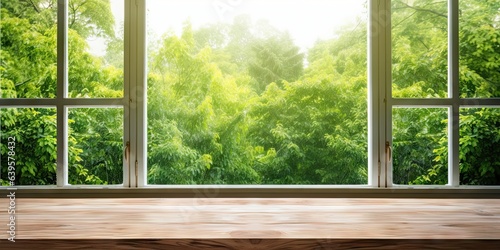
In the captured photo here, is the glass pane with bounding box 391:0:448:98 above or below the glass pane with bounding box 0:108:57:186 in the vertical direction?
above

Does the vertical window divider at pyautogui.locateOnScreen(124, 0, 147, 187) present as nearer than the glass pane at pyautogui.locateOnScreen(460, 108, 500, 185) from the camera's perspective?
Yes

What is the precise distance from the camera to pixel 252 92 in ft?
21.1

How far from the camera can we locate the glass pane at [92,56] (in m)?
4.35

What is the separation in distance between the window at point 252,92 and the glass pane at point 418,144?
16mm

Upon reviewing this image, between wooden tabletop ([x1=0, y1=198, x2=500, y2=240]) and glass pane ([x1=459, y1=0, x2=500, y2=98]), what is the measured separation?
11.4ft

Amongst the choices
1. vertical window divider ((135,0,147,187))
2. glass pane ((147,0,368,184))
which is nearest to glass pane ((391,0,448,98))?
glass pane ((147,0,368,184))

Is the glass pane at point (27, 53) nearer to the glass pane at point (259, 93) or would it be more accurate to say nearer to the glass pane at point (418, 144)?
the glass pane at point (259, 93)

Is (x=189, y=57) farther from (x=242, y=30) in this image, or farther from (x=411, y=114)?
(x=411, y=114)

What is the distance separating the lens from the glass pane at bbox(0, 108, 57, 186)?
3.89 metres

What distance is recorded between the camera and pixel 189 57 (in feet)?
19.6

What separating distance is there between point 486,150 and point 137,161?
3971 millimetres

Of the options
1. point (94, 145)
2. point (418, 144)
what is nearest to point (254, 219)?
point (94, 145)

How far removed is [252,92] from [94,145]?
259 cm

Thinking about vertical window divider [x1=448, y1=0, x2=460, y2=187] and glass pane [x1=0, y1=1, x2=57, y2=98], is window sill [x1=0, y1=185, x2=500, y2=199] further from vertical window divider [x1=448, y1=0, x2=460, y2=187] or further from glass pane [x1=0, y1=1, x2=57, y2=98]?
glass pane [x1=0, y1=1, x2=57, y2=98]
